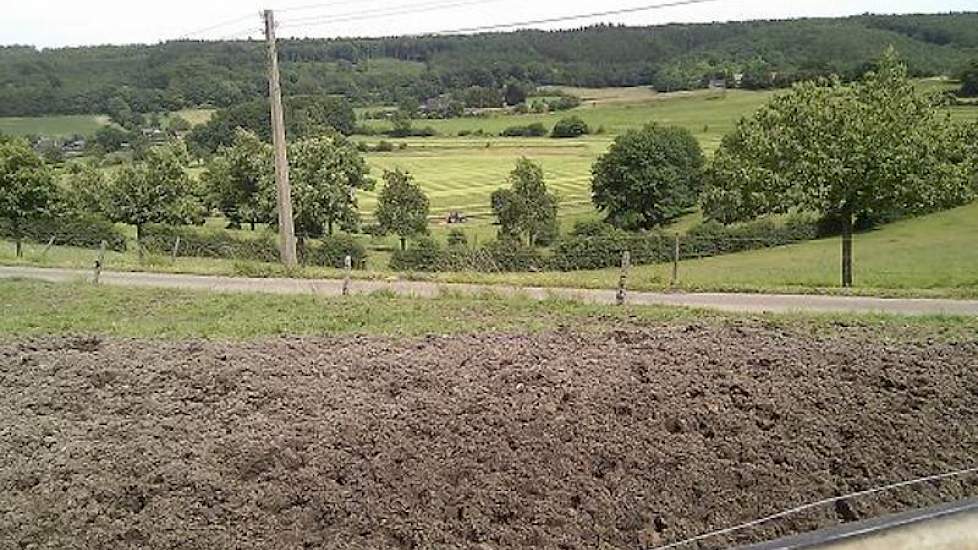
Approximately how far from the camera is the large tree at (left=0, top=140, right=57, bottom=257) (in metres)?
38.3

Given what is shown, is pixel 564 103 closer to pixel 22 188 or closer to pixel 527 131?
pixel 527 131

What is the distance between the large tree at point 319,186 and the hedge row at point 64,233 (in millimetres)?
8472

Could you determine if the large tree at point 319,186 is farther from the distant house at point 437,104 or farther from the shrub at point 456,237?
the distant house at point 437,104

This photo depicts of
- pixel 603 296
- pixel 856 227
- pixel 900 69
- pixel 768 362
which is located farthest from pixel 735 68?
pixel 768 362

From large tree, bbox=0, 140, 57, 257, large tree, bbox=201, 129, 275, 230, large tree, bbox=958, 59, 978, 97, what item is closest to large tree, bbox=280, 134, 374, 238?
large tree, bbox=201, 129, 275, 230


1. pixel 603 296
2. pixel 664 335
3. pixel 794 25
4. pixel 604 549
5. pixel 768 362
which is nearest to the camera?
pixel 604 549

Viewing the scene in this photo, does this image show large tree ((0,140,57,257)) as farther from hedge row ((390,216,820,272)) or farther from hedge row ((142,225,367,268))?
hedge row ((390,216,820,272))

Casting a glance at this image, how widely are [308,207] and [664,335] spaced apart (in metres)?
36.7

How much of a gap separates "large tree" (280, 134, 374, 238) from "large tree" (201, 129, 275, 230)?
4.44 meters

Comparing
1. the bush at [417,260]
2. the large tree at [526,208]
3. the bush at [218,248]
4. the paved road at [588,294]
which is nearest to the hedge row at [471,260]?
the bush at [417,260]

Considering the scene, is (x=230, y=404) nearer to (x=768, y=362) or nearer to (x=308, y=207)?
(x=768, y=362)

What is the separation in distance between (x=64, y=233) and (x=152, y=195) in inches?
322

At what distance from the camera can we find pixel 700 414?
8148 mm

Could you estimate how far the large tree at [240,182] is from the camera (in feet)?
171
